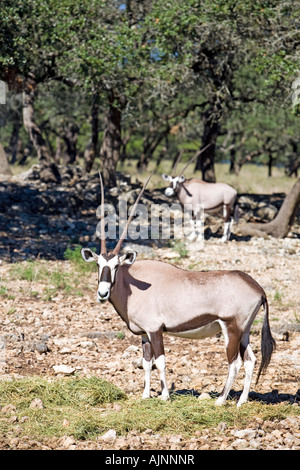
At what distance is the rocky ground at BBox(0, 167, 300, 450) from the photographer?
5965 millimetres

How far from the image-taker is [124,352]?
918 centimetres

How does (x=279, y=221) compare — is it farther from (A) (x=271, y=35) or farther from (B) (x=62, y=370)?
(B) (x=62, y=370)

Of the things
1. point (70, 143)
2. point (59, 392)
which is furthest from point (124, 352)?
point (70, 143)

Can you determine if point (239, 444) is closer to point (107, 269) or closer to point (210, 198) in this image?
point (107, 269)

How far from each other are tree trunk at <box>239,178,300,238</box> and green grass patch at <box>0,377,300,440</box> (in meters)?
11.2

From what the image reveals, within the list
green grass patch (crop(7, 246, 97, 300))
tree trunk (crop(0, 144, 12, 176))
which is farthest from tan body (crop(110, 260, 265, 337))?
tree trunk (crop(0, 144, 12, 176))

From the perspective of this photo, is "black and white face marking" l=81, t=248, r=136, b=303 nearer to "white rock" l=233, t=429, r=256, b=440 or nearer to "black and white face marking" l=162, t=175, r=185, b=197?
"white rock" l=233, t=429, r=256, b=440

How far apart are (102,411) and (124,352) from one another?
2.40 meters

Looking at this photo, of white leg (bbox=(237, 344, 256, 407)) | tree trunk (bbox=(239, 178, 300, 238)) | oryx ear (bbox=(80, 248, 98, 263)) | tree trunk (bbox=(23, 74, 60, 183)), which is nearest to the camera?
white leg (bbox=(237, 344, 256, 407))

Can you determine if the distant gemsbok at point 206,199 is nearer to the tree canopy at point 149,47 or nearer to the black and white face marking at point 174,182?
the black and white face marking at point 174,182

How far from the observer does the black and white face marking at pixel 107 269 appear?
666 cm

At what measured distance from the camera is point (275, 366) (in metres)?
8.70

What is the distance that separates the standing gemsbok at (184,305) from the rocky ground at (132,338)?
2.20 ft

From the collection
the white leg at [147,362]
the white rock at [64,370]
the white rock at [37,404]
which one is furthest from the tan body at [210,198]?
the white rock at [37,404]
